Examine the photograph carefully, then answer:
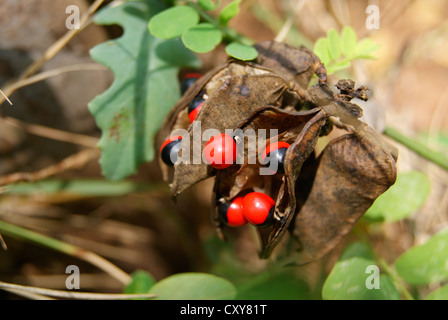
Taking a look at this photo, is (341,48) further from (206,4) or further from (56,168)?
(56,168)

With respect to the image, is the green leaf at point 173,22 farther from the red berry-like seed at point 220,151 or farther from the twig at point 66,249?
the twig at point 66,249

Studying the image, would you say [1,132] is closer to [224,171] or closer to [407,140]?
[224,171]

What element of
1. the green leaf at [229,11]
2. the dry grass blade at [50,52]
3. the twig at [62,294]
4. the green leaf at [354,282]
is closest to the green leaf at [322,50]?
the green leaf at [229,11]

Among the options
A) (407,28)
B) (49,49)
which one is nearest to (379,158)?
(49,49)

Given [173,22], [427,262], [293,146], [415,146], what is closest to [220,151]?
[293,146]

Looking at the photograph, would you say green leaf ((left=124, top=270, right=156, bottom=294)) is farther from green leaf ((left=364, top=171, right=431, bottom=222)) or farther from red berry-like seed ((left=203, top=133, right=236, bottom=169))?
green leaf ((left=364, top=171, right=431, bottom=222))

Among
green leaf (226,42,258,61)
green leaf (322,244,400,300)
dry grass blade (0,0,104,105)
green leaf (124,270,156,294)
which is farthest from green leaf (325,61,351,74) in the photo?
green leaf (124,270,156,294)
